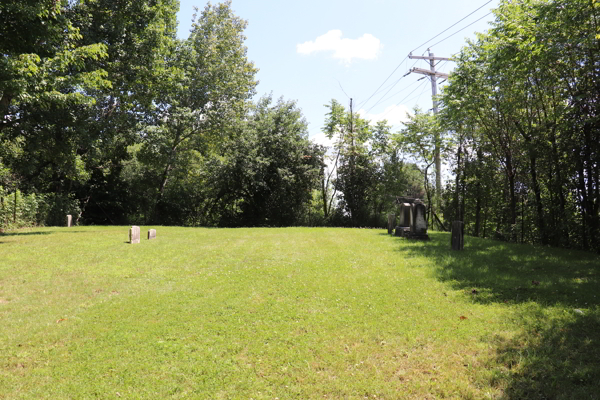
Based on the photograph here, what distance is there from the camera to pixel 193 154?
31.5m

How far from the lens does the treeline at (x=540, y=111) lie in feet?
34.9

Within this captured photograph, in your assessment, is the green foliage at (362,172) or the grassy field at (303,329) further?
the green foliage at (362,172)

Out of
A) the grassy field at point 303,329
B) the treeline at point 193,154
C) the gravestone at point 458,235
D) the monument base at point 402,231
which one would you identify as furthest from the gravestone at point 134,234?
the gravestone at point 458,235

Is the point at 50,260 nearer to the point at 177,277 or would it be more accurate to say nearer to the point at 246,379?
the point at 177,277

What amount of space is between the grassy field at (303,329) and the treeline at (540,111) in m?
3.75

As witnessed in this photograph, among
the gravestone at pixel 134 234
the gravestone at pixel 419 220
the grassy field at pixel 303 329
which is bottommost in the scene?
the grassy field at pixel 303 329

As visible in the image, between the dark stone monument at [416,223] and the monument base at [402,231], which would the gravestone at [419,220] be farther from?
the monument base at [402,231]

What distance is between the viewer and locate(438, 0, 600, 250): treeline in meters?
10.6

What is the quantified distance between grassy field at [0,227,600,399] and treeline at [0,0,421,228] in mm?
12735

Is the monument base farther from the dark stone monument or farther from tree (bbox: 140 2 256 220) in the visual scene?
tree (bbox: 140 2 256 220)

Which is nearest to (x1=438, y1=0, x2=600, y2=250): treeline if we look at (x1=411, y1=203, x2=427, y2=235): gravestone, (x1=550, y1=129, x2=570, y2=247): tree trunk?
(x1=550, y1=129, x2=570, y2=247): tree trunk

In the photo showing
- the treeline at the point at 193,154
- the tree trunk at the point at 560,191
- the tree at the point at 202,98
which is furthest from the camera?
the tree at the point at 202,98

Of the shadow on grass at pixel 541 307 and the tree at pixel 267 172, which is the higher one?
the tree at pixel 267 172

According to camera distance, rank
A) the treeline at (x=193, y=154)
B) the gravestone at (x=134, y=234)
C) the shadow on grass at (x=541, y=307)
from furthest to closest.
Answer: the treeline at (x=193, y=154)
the gravestone at (x=134, y=234)
the shadow on grass at (x=541, y=307)
